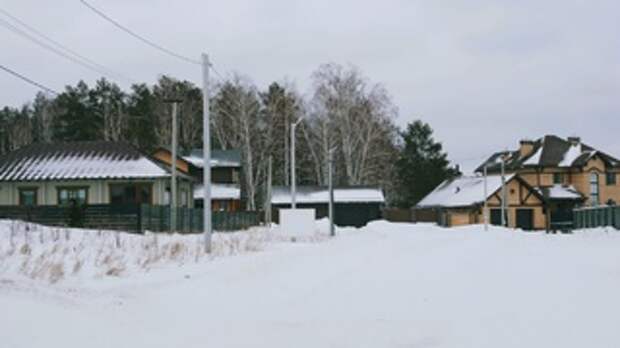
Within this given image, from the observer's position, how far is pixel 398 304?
34.8 ft

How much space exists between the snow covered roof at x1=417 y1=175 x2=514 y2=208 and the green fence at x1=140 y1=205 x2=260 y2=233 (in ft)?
81.8

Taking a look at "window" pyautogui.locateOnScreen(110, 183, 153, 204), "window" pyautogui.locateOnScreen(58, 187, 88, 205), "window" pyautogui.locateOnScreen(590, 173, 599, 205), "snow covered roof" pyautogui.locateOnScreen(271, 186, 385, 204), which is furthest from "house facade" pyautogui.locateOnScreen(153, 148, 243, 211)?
"window" pyautogui.locateOnScreen(590, 173, 599, 205)

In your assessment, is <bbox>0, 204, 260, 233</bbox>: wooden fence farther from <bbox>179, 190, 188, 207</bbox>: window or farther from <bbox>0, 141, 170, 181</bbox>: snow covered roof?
<bbox>179, 190, 188, 207</bbox>: window

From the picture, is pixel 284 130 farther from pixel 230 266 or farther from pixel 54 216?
pixel 230 266

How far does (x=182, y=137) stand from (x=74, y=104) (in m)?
11.9

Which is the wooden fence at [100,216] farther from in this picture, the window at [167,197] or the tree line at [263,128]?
the tree line at [263,128]

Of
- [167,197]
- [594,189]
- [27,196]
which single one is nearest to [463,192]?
[594,189]

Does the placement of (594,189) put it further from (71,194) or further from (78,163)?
(71,194)

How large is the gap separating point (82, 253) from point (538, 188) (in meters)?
59.4

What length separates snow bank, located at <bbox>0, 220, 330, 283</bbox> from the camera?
46.1ft

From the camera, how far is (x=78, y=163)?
146 feet

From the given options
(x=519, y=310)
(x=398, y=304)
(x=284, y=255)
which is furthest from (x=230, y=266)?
(x=519, y=310)

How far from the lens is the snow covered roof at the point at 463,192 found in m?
63.7

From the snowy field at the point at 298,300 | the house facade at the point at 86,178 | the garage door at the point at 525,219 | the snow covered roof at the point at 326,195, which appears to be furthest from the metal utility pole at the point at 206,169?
the garage door at the point at 525,219
